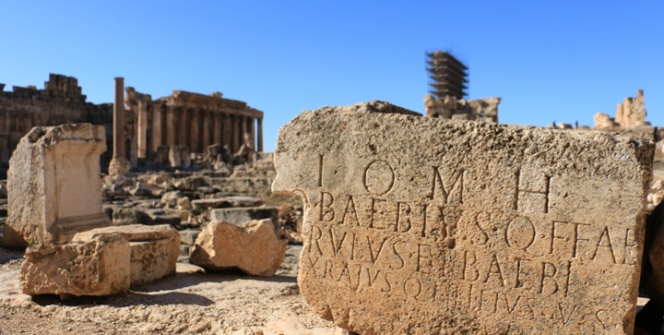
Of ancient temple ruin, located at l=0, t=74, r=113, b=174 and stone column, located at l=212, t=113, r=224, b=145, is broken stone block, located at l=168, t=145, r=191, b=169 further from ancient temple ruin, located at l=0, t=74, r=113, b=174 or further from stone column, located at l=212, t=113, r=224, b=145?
stone column, located at l=212, t=113, r=224, b=145

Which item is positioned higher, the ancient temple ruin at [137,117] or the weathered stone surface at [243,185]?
the ancient temple ruin at [137,117]

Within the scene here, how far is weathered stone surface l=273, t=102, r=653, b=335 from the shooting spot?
8.09 ft

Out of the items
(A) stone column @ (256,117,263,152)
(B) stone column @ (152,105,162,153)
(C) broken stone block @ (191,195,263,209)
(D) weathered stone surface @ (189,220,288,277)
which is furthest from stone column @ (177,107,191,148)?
(D) weathered stone surface @ (189,220,288,277)

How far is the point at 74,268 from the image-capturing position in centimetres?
393

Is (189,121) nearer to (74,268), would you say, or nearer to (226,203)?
(226,203)

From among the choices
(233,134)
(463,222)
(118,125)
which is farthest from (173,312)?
(233,134)

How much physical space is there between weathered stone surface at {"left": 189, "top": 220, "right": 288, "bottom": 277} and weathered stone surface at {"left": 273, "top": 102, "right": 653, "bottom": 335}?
2.09 meters

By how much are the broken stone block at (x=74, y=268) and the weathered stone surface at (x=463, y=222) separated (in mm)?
1701

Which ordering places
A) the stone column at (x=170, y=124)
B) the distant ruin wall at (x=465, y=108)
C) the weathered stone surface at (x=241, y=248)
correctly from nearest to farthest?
1. the weathered stone surface at (x=241, y=248)
2. the distant ruin wall at (x=465, y=108)
3. the stone column at (x=170, y=124)

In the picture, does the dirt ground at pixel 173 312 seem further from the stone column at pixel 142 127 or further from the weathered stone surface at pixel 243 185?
the stone column at pixel 142 127

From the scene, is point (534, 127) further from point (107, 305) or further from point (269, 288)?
point (107, 305)

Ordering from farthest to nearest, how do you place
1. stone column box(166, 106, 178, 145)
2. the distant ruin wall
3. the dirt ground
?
stone column box(166, 106, 178, 145) < the distant ruin wall < the dirt ground

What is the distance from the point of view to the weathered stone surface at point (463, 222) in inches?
A: 97.0

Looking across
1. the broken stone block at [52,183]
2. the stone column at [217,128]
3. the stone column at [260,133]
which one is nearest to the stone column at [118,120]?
the stone column at [217,128]
